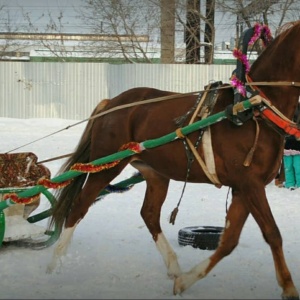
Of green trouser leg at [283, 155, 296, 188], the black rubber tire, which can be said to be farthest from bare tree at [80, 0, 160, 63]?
→ the black rubber tire

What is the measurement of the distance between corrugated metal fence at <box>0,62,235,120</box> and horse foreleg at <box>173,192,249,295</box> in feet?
49.1

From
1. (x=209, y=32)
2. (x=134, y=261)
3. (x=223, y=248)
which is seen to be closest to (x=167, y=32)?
(x=209, y=32)

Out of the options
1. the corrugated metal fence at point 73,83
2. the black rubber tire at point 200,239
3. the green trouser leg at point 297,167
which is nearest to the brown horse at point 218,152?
the black rubber tire at point 200,239

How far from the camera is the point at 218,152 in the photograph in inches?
182

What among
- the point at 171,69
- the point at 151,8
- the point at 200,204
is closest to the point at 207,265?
the point at 200,204

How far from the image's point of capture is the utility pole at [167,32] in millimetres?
21688

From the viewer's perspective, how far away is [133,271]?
537 cm

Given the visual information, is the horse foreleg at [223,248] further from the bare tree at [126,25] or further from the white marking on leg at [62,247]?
the bare tree at [126,25]

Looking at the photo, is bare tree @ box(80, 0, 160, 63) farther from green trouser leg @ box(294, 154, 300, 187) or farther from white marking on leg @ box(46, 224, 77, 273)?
white marking on leg @ box(46, 224, 77, 273)

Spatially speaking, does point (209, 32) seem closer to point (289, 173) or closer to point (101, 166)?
point (289, 173)

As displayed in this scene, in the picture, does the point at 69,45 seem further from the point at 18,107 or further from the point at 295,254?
the point at 295,254

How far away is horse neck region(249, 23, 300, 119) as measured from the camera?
4.45m

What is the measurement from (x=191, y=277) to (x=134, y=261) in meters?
1.13

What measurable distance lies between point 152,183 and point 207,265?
4.21 feet
